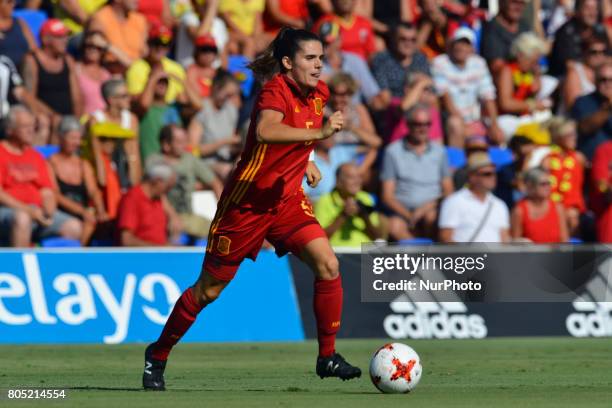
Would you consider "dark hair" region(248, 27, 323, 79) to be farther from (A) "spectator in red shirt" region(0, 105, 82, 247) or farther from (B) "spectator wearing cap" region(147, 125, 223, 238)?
(B) "spectator wearing cap" region(147, 125, 223, 238)

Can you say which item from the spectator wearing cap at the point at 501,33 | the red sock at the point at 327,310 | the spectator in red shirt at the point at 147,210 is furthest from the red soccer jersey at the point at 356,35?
the red sock at the point at 327,310

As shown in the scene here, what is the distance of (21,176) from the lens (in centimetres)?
1385

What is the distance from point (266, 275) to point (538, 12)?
24.2 feet

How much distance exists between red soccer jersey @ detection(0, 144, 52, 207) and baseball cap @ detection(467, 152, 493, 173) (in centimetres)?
489

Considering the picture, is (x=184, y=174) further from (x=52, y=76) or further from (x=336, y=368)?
(x=336, y=368)

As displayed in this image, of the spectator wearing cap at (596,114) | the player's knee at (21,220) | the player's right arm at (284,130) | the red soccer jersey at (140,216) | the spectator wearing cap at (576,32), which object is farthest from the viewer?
the spectator wearing cap at (576,32)

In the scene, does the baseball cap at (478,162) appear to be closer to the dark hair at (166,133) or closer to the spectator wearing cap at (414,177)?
the spectator wearing cap at (414,177)

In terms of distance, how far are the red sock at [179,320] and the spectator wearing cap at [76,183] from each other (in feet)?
18.8

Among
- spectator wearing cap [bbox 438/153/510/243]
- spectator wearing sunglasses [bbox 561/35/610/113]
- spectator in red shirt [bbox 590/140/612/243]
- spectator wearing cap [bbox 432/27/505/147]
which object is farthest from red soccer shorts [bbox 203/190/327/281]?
spectator wearing sunglasses [bbox 561/35/610/113]

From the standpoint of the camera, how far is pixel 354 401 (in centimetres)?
773

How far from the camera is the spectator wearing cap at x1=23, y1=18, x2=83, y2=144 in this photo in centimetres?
1505

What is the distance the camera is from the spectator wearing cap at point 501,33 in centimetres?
1814

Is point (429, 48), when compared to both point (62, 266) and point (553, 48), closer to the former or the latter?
point (553, 48)

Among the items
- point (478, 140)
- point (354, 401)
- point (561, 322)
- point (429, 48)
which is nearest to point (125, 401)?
point (354, 401)
